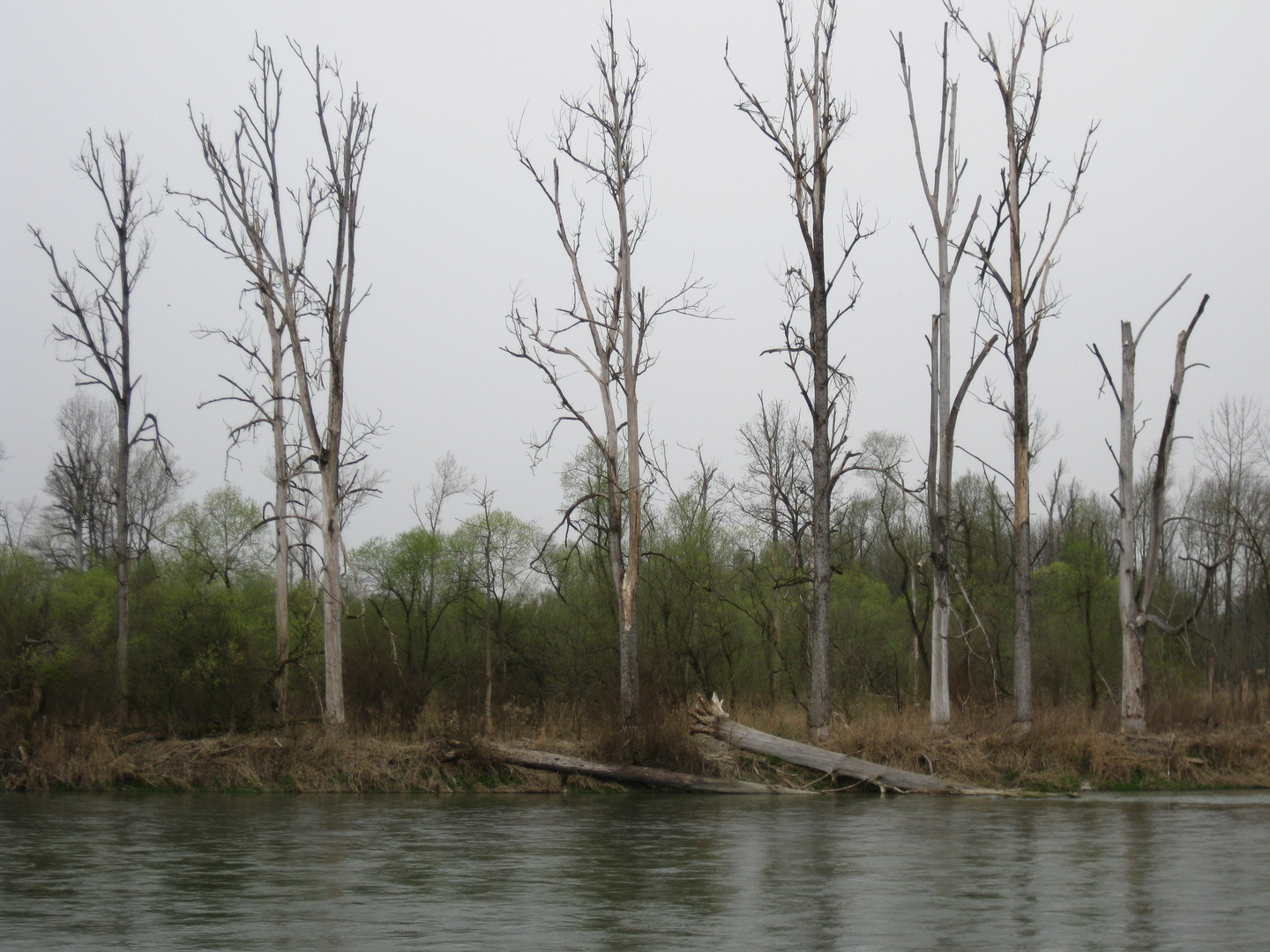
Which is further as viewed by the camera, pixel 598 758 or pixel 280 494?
pixel 280 494

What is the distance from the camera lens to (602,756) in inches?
876

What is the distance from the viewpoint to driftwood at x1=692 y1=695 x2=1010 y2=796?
2069cm

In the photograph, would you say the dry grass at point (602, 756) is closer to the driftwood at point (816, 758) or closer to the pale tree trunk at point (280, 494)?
the driftwood at point (816, 758)

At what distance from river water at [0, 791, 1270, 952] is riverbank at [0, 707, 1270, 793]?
310 centimetres

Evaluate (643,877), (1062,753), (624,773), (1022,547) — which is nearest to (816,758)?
(624,773)

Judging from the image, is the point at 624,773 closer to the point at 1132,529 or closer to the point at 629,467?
the point at 629,467

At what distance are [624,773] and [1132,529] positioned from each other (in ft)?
40.3

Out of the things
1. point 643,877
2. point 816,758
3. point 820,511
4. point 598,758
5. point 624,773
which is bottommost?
point 624,773

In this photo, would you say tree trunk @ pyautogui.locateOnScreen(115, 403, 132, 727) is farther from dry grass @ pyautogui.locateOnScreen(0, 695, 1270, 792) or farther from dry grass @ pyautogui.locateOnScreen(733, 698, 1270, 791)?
dry grass @ pyautogui.locateOnScreen(733, 698, 1270, 791)

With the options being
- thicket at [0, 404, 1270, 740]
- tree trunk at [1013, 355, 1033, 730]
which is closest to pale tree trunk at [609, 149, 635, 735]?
thicket at [0, 404, 1270, 740]

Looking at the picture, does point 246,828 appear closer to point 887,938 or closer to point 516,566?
point 887,938

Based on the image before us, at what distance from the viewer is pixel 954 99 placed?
87.1ft

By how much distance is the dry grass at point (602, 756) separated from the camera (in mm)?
21688

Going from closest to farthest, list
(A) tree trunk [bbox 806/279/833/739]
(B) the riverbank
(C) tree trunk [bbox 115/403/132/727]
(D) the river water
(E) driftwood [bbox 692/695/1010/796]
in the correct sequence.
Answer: (D) the river water, (E) driftwood [bbox 692/695/1010/796], (B) the riverbank, (A) tree trunk [bbox 806/279/833/739], (C) tree trunk [bbox 115/403/132/727]
